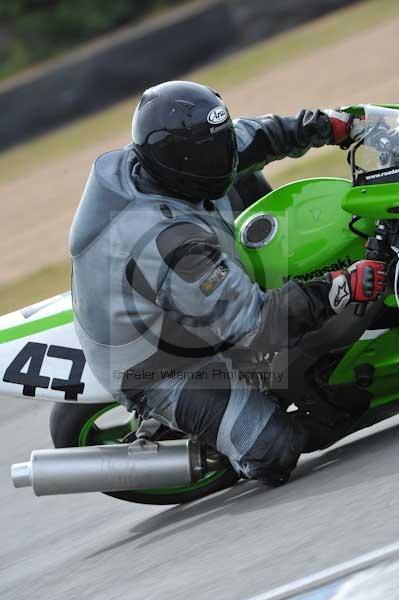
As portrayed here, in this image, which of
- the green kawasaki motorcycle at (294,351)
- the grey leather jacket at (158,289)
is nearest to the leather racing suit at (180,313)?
the grey leather jacket at (158,289)

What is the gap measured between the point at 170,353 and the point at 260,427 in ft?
1.47

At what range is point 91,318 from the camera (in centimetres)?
448

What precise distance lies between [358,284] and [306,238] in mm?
470

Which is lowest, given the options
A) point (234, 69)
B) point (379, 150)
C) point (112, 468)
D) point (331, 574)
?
point (331, 574)

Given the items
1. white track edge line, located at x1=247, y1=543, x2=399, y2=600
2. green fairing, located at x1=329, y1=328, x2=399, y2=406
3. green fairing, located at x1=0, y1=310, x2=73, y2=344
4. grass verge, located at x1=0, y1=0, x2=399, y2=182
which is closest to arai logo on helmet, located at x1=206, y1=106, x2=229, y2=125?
Result: green fairing, located at x1=329, y1=328, x2=399, y2=406

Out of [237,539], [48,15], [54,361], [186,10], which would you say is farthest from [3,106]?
[237,539]

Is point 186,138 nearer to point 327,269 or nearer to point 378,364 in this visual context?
point 327,269

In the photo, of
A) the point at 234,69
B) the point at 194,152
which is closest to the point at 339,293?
the point at 194,152

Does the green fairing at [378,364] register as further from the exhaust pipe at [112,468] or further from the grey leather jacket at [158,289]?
the exhaust pipe at [112,468]

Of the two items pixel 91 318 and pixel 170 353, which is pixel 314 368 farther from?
pixel 91 318

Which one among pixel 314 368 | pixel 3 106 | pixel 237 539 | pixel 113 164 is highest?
pixel 3 106

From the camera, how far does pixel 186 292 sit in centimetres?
420

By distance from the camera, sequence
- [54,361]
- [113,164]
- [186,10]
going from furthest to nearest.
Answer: [186,10], [54,361], [113,164]

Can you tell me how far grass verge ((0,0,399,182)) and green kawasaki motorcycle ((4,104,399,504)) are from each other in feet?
39.2
